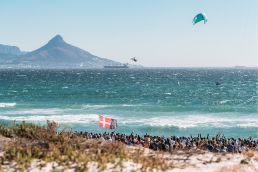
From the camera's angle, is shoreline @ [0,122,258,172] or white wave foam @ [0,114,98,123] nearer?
shoreline @ [0,122,258,172]

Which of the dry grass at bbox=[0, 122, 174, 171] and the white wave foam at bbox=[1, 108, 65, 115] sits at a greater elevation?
the dry grass at bbox=[0, 122, 174, 171]

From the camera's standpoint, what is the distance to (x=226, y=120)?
59875 millimetres

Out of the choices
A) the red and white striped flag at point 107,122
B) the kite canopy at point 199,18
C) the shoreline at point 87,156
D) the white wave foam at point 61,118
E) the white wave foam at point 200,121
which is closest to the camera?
the shoreline at point 87,156

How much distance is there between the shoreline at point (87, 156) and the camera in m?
17.7

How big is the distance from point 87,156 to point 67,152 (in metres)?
0.89

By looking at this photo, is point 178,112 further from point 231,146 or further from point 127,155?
point 127,155

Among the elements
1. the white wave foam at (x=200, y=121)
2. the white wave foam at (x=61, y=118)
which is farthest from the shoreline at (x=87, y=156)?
the white wave foam at (x=61, y=118)

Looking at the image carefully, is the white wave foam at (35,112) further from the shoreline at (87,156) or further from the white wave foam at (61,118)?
the shoreline at (87,156)

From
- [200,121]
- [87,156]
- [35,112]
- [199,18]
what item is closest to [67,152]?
[87,156]

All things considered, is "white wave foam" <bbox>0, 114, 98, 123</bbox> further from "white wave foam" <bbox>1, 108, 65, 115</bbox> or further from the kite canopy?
the kite canopy

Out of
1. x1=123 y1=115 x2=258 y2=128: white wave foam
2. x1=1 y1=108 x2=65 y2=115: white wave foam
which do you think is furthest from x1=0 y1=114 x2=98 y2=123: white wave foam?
x1=123 y1=115 x2=258 y2=128: white wave foam

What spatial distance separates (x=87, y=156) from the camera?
723 inches

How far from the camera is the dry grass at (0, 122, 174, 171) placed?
1775 cm

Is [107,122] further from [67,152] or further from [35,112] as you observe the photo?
[35,112]
